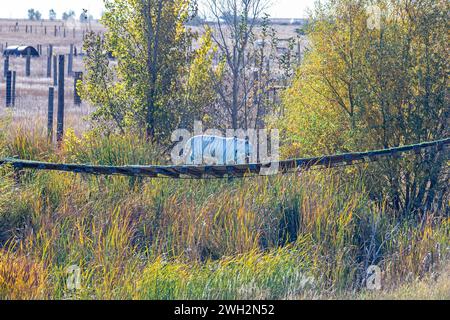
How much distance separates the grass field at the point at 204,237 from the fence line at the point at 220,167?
0.18 m

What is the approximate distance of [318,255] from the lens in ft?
25.3

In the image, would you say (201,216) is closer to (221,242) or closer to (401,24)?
Result: (221,242)

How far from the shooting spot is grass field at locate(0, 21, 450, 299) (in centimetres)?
650

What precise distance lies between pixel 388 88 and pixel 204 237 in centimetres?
Answer: 301

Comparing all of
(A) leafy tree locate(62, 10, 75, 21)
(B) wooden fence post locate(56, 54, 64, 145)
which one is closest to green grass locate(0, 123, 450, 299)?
(B) wooden fence post locate(56, 54, 64, 145)

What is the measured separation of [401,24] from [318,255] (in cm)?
343

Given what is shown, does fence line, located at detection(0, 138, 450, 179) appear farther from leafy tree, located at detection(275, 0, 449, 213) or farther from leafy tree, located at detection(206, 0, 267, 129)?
leafy tree, located at detection(206, 0, 267, 129)

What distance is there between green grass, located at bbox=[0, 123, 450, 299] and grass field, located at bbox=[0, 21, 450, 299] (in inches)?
0.6

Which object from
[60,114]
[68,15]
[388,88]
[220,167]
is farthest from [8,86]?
[68,15]

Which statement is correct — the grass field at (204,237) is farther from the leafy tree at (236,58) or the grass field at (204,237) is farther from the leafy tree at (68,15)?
the leafy tree at (68,15)

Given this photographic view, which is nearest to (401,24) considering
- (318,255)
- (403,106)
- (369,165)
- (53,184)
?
(403,106)

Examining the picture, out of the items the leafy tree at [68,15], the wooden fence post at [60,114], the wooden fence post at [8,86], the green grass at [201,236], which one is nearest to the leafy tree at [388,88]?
the green grass at [201,236]

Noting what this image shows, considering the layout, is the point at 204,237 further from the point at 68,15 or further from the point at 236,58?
the point at 68,15

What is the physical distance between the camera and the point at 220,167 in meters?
8.67
